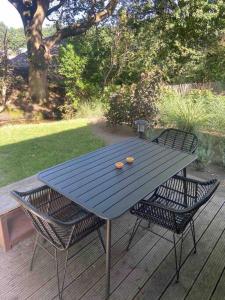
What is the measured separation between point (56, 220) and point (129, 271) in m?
0.85

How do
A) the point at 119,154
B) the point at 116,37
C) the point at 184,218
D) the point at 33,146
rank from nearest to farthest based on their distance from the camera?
the point at 184,218 → the point at 119,154 → the point at 33,146 → the point at 116,37

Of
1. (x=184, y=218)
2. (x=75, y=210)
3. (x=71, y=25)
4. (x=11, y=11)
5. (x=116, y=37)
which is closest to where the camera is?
(x=184, y=218)

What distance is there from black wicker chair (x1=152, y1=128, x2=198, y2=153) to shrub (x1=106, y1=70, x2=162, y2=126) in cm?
191

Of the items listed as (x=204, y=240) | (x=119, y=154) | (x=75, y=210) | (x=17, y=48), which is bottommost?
(x=204, y=240)

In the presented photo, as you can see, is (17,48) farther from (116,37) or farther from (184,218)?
(184,218)

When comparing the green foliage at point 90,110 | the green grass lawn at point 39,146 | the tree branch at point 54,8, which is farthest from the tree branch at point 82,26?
the green grass lawn at point 39,146

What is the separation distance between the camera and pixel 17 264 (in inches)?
80.0

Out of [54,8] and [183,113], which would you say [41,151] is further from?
[54,8]

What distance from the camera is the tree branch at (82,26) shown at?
8.10 meters

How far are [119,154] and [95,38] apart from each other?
737 cm

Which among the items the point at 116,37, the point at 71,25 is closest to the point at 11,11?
the point at 71,25

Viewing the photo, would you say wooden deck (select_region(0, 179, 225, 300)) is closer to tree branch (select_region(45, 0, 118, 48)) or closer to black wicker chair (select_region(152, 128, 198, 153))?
black wicker chair (select_region(152, 128, 198, 153))

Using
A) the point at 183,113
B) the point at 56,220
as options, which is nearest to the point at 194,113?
the point at 183,113

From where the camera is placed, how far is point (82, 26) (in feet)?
27.6
